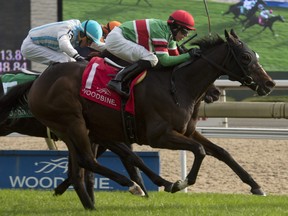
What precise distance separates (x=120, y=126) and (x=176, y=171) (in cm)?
299

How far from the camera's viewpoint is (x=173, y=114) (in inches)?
276

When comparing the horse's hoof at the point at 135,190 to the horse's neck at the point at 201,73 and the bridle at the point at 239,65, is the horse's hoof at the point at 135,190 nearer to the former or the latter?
the horse's neck at the point at 201,73

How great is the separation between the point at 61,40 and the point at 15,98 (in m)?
0.71

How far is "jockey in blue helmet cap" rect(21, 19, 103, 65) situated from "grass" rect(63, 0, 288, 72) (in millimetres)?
10228

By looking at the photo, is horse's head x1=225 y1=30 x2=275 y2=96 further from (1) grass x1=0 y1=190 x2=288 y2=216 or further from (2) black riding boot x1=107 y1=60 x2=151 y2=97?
(1) grass x1=0 y1=190 x2=288 y2=216

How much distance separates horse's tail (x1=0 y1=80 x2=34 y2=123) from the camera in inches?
306

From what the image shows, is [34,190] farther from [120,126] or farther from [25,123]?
[120,126]

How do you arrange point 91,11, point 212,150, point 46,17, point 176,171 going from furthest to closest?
point 91,11 → point 46,17 → point 176,171 → point 212,150

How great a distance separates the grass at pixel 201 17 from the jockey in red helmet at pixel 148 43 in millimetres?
11455

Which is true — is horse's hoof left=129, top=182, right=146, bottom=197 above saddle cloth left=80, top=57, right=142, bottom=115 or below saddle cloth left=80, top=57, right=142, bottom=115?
below

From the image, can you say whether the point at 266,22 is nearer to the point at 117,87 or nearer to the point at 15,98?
the point at 15,98

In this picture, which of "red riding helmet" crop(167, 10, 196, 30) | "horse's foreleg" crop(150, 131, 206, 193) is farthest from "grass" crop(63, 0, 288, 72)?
"horse's foreleg" crop(150, 131, 206, 193)

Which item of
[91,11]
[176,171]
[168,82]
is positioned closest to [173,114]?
[168,82]

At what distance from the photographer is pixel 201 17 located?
19.9 meters
